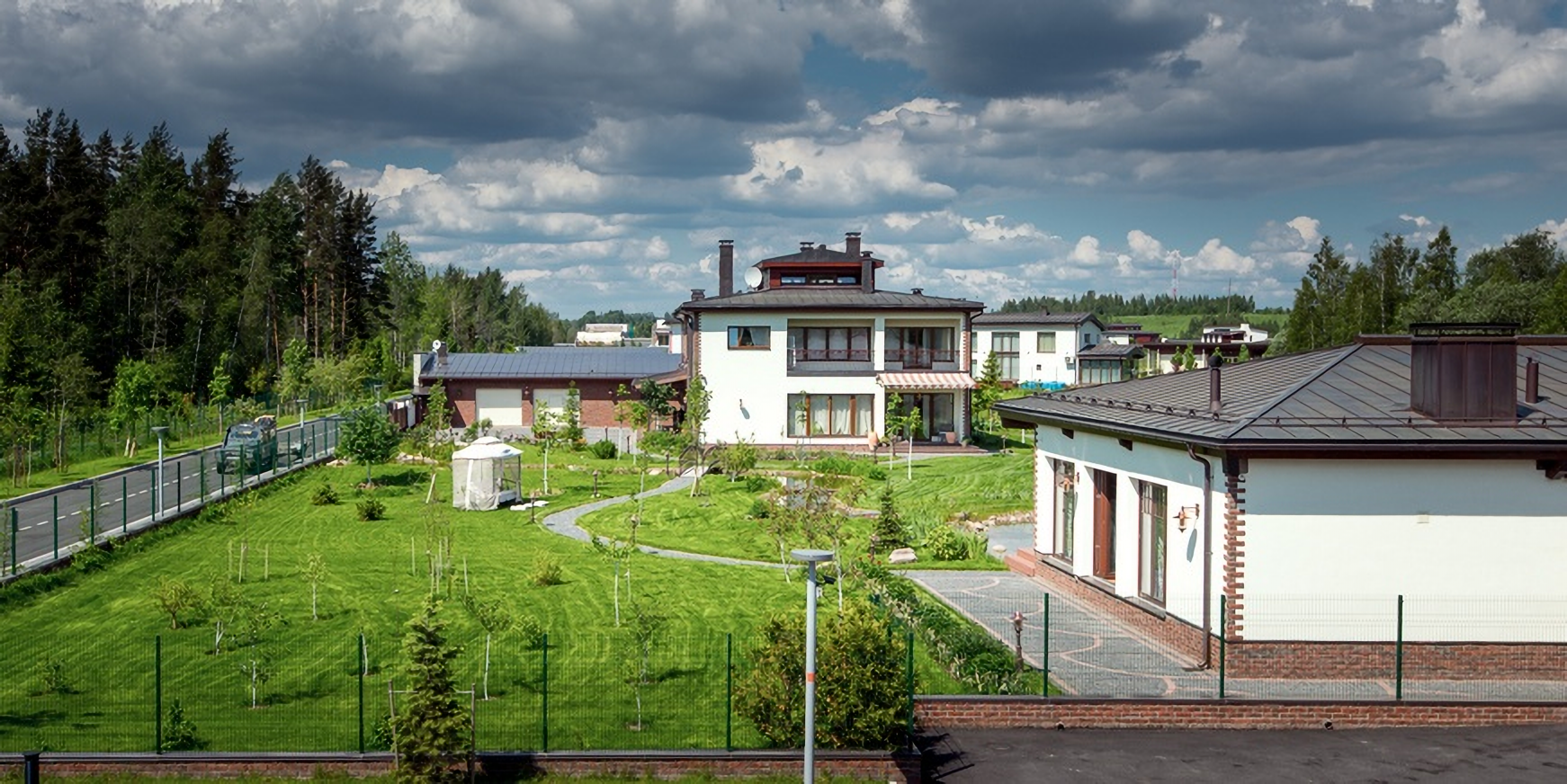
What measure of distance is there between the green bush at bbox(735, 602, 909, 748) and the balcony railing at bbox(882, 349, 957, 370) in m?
36.2

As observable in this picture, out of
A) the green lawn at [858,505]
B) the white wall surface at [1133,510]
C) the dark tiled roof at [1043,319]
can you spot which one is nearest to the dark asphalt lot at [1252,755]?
the white wall surface at [1133,510]

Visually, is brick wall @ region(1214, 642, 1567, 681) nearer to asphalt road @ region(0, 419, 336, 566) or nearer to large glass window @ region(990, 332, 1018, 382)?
asphalt road @ region(0, 419, 336, 566)

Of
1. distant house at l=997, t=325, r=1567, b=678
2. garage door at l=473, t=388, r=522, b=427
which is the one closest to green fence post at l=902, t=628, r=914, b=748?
distant house at l=997, t=325, r=1567, b=678

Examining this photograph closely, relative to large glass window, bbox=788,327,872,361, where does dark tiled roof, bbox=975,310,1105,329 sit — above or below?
above

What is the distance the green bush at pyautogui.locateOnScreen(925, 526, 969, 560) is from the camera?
91.0ft

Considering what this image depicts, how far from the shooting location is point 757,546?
2938 centimetres

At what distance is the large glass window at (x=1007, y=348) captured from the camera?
3418 inches

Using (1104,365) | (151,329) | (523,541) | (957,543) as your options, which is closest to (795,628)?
(957,543)

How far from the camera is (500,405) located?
5612 cm

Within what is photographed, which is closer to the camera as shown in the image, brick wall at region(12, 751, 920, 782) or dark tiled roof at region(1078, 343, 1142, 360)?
brick wall at region(12, 751, 920, 782)

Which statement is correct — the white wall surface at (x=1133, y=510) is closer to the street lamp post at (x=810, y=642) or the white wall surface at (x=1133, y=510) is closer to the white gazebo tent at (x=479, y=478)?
the street lamp post at (x=810, y=642)

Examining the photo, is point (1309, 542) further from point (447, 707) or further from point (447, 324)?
point (447, 324)

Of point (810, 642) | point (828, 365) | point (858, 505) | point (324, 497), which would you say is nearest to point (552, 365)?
point (828, 365)

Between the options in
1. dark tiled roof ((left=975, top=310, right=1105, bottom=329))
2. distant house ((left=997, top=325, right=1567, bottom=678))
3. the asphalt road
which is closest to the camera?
distant house ((left=997, top=325, right=1567, bottom=678))
